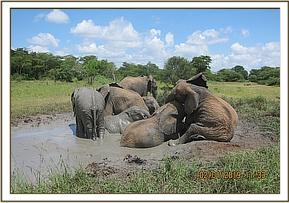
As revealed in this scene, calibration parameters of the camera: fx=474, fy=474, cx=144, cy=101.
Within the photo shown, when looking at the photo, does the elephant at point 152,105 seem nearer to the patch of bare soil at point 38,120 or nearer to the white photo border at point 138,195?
the patch of bare soil at point 38,120

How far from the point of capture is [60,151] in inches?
340

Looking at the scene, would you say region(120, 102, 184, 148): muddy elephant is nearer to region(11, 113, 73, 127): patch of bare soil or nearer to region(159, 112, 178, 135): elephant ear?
region(159, 112, 178, 135): elephant ear

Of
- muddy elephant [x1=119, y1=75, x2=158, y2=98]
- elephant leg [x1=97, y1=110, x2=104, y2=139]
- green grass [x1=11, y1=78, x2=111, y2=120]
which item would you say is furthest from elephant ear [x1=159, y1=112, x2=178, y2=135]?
muddy elephant [x1=119, y1=75, x2=158, y2=98]

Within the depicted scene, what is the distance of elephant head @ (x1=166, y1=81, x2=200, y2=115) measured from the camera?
8.88 meters

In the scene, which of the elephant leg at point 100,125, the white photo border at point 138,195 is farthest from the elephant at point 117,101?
the white photo border at point 138,195

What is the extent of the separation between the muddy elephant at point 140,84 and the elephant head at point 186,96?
186 inches

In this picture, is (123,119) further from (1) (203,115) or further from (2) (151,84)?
(2) (151,84)

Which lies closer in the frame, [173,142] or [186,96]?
[173,142]

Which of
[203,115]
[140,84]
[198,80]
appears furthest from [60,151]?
[140,84]

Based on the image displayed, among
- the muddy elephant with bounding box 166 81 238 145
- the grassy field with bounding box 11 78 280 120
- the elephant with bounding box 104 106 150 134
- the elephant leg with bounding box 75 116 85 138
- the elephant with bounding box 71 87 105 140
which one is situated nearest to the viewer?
the muddy elephant with bounding box 166 81 238 145

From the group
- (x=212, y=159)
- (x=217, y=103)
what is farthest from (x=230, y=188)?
(x=217, y=103)

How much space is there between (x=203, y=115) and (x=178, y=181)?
287cm

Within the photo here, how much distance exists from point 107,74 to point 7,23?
1090 centimetres

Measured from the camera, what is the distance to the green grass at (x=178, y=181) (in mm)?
5945
